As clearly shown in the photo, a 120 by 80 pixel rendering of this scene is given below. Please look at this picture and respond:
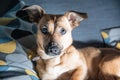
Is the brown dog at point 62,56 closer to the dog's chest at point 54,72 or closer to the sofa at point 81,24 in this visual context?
the dog's chest at point 54,72

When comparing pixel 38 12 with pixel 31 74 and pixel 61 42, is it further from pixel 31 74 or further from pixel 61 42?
pixel 31 74

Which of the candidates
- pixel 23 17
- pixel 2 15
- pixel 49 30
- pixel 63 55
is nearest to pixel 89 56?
pixel 63 55

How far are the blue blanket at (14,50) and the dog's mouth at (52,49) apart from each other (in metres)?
0.15

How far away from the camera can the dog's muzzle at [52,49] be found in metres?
1.61

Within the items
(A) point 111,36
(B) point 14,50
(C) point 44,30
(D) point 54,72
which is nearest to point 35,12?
(C) point 44,30

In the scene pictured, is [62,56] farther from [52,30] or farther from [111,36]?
[111,36]

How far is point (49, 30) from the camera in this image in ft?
5.52

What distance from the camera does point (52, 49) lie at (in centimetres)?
160

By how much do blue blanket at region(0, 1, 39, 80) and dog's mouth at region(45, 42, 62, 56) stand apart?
15 centimetres

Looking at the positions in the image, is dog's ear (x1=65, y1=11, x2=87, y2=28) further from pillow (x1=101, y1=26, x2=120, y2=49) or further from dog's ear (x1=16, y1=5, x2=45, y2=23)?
pillow (x1=101, y1=26, x2=120, y2=49)

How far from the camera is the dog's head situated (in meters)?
1.64

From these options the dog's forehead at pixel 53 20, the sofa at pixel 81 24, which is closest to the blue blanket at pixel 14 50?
the sofa at pixel 81 24

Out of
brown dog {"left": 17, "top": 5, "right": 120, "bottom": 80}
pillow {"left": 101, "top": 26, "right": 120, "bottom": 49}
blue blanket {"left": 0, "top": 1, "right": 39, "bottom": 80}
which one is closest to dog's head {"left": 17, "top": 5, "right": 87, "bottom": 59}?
brown dog {"left": 17, "top": 5, "right": 120, "bottom": 80}

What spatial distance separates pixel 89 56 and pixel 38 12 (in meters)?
0.47
